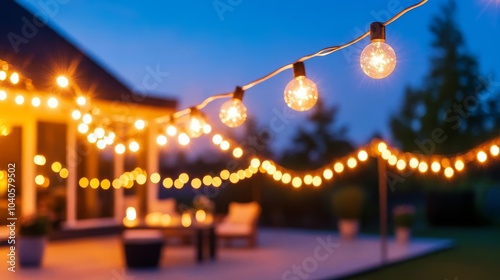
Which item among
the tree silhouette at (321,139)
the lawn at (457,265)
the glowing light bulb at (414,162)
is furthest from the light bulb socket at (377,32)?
the tree silhouette at (321,139)

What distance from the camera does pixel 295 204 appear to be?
17609 millimetres

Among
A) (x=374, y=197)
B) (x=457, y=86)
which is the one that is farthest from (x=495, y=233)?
(x=457, y=86)

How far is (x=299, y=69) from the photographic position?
4.48m

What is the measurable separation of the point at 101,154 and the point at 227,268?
6179mm

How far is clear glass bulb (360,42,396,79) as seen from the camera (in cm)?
394

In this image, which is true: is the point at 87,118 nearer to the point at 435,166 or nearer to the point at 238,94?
the point at 238,94

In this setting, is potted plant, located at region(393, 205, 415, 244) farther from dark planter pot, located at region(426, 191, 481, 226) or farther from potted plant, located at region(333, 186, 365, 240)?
dark planter pot, located at region(426, 191, 481, 226)

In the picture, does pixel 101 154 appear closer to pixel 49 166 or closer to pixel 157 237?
Result: pixel 49 166

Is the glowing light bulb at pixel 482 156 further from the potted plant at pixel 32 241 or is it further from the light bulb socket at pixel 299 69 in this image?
the potted plant at pixel 32 241

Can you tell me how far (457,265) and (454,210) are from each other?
764cm
